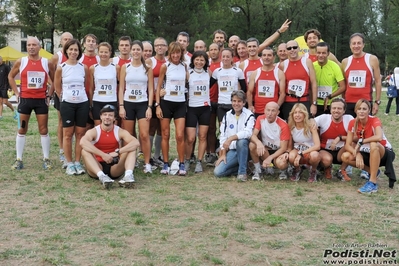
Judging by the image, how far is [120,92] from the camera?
262 inches

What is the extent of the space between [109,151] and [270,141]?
7.15 feet

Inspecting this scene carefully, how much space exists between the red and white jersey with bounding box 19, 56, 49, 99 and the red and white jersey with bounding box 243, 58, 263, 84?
2964mm

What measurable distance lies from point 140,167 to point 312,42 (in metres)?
3.18

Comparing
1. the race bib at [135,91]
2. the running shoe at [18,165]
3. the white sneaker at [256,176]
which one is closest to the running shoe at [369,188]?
the white sneaker at [256,176]

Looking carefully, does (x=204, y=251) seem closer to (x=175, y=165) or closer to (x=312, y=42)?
(x=175, y=165)

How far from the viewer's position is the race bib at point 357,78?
662 centimetres

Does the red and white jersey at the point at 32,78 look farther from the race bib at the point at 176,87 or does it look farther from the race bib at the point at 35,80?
the race bib at the point at 176,87

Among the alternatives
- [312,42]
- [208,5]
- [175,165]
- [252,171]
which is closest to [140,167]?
[175,165]

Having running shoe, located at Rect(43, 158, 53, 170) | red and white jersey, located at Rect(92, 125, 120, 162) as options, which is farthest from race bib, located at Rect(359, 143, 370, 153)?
running shoe, located at Rect(43, 158, 53, 170)

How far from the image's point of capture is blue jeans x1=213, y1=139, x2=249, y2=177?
21.4ft

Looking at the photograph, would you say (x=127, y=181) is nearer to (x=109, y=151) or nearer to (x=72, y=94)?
(x=109, y=151)

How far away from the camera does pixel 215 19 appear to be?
41.6 meters

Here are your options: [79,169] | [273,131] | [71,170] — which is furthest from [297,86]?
[71,170]

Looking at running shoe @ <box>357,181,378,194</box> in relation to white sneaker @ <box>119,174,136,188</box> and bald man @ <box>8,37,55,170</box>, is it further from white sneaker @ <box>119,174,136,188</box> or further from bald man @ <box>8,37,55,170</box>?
bald man @ <box>8,37,55,170</box>
